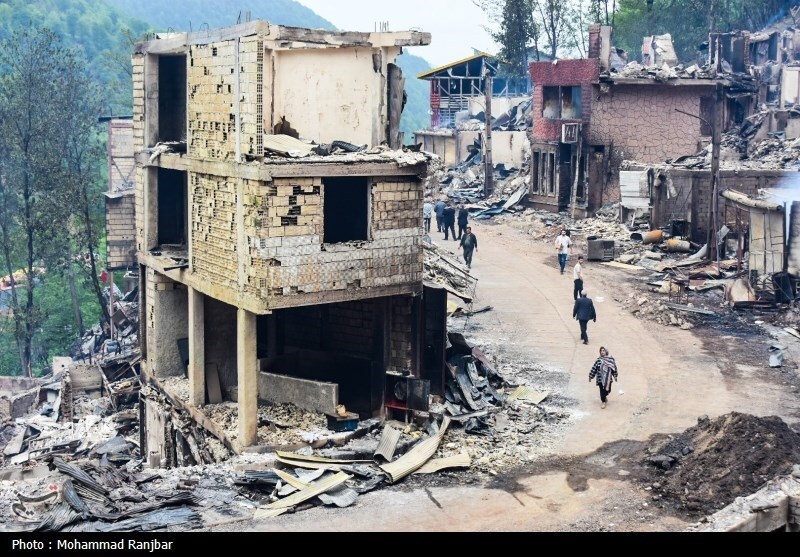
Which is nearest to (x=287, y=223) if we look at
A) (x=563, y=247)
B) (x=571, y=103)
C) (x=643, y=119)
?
(x=563, y=247)

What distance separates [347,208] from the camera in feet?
64.4

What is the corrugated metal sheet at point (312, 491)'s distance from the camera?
14688 millimetres

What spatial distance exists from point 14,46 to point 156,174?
24.8m

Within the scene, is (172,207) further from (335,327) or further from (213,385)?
(335,327)

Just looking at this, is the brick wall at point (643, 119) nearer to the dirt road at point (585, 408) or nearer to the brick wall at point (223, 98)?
the dirt road at point (585, 408)

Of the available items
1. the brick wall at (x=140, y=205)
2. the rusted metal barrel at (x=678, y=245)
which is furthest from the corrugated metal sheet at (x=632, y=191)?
the brick wall at (x=140, y=205)

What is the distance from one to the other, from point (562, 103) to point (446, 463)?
27.2m

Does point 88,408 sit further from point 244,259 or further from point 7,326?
point 7,326

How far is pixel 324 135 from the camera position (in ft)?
64.0

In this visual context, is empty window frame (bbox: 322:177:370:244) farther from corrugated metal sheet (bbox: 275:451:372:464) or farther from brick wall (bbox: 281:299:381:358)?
corrugated metal sheet (bbox: 275:451:372:464)

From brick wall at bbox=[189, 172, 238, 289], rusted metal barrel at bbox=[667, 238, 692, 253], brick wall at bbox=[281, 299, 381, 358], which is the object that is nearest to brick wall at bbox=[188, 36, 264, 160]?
brick wall at bbox=[189, 172, 238, 289]

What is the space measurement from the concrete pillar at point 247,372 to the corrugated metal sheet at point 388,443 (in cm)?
219

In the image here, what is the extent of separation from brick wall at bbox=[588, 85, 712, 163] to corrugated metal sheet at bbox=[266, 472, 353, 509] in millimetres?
26123

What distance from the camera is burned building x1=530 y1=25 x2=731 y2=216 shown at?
127ft
